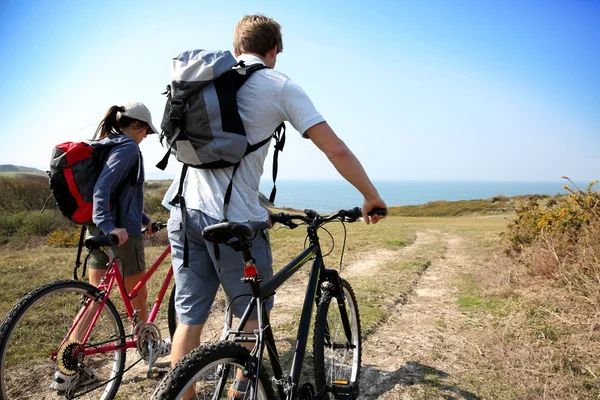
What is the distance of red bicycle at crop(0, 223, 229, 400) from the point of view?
2.72m

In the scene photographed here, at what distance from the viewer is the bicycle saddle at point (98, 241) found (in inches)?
116

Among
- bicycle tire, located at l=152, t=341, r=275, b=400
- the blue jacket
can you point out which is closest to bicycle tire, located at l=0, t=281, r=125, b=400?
the blue jacket

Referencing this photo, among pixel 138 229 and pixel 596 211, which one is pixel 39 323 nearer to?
pixel 138 229

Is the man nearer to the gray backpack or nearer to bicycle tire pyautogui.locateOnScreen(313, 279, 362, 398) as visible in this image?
the gray backpack

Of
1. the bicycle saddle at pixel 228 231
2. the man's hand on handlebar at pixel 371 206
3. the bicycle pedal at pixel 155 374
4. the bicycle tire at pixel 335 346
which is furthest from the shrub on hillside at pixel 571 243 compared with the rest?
the bicycle pedal at pixel 155 374

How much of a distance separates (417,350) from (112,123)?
371 centimetres

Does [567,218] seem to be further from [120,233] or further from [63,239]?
[63,239]

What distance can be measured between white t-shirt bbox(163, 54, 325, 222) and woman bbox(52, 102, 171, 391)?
1125mm

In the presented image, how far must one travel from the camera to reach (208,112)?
2141mm

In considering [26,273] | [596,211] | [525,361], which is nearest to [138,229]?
[525,361]

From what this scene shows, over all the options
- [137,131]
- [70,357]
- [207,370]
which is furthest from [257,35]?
[70,357]

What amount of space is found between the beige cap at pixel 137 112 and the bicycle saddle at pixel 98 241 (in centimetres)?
114

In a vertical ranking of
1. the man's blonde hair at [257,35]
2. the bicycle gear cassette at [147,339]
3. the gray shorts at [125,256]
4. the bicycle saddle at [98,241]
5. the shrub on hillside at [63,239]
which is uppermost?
the man's blonde hair at [257,35]

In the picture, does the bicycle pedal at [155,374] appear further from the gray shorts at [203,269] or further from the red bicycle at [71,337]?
the gray shorts at [203,269]
